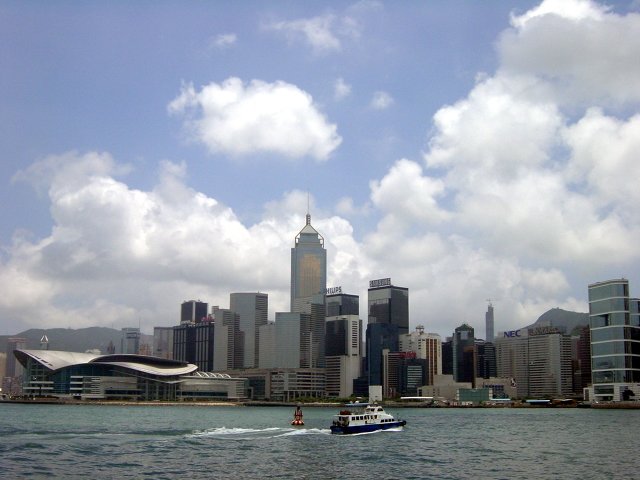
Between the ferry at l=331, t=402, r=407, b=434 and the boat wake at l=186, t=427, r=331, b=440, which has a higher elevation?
A: the ferry at l=331, t=402, r=407, b=434

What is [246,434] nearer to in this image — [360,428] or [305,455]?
[360,428]

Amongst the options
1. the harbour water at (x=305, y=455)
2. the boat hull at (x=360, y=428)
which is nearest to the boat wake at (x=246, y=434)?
the harbour water at (x=305, y=455)

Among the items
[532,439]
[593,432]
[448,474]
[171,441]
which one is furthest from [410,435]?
[448,474]

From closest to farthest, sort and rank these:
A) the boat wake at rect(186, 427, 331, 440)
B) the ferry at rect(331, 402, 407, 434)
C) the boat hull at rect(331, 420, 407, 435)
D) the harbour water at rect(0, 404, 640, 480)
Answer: the harbour water at rect(0, 404, 640, 480), the boat wake at rect(186, 427, 331, 440), the boat hull at rect(331, 420, 407, 435), the ferry at rect(331, 402, 407, 434)

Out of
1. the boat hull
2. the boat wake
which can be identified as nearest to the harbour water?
the boat wake

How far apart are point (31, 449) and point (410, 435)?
151 ft

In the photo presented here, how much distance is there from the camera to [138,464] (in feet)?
194

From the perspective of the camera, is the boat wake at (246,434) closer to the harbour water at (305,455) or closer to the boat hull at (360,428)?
the harbour water at (305,455)

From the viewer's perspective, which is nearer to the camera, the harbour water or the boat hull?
the harbour water

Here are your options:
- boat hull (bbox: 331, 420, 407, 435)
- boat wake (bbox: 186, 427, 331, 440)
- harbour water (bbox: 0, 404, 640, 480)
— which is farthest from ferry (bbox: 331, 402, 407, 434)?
boat wake (bbox: 186, 427, 331, 440)

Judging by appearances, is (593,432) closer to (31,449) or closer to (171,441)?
(171,441)

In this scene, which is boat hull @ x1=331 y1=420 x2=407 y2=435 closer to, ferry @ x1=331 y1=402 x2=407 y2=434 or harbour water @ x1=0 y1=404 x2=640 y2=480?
ferry @ x1=331 y1=402 x2=407 y2=434

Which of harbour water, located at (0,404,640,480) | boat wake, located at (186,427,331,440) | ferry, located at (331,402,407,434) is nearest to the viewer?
harbour water, located at (0,404,640,480)

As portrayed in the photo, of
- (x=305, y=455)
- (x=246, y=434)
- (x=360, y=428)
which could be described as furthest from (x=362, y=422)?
(x=305, y=455)
